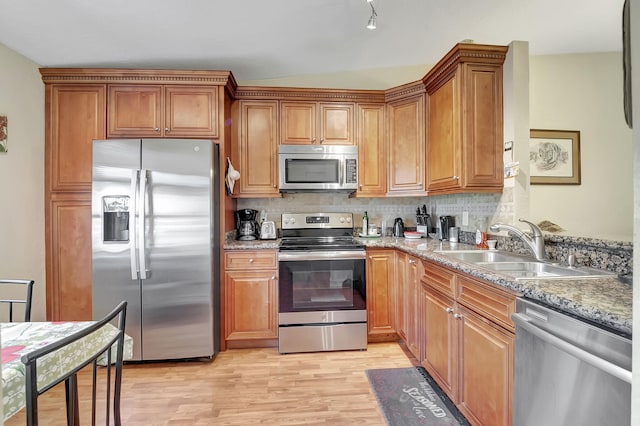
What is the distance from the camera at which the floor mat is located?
1.79 meters

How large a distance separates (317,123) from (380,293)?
171 centimetres

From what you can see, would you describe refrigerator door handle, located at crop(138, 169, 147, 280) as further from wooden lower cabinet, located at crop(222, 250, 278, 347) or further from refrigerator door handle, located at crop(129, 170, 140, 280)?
wooden lower cabinet, located at crop(222, 250, 278, 347)

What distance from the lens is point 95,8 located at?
200cm

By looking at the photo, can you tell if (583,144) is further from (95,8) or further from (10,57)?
(10,57)

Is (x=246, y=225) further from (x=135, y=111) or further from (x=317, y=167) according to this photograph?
(x=135, y=111)

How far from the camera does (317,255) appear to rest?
2645 mm

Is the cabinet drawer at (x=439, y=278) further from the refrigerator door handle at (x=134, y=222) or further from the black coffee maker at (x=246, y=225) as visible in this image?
the refrigerator door handle at (x=134, y=222)

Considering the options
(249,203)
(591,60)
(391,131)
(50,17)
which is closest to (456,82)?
(391,131)

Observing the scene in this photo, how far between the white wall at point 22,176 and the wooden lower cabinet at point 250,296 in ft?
4.82

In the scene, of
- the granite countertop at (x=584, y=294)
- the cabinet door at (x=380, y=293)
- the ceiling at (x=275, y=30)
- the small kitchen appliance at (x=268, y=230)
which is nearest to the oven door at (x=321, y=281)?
the cabinet door at (x=380, y=293)

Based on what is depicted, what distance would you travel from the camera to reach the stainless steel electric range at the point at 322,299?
2617 millimetres

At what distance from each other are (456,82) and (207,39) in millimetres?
1918

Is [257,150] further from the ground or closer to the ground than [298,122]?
closer to the ground

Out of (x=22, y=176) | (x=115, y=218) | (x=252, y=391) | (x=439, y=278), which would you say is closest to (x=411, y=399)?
(x=439, y=278)
